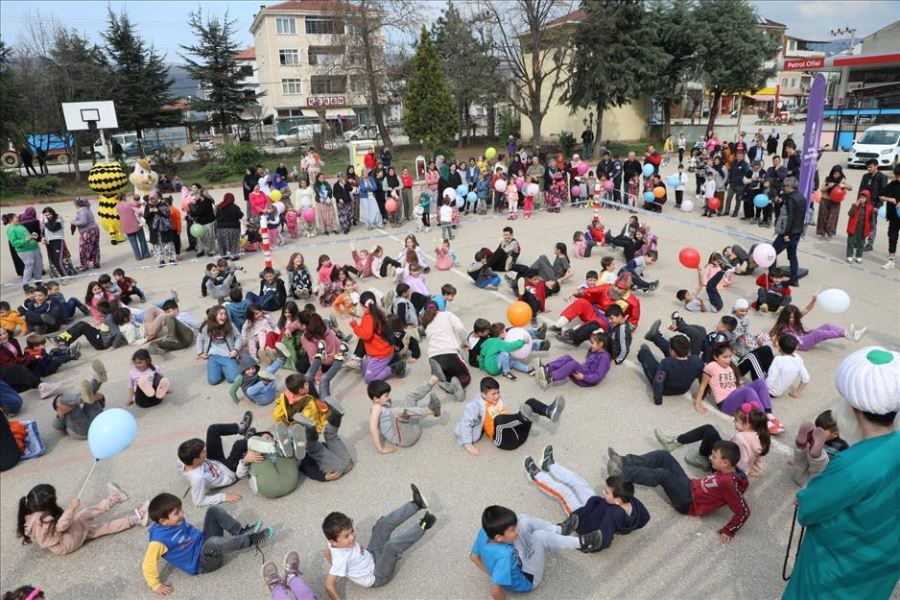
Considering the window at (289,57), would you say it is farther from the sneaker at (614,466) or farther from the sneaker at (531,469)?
the sneaker at (614,466)

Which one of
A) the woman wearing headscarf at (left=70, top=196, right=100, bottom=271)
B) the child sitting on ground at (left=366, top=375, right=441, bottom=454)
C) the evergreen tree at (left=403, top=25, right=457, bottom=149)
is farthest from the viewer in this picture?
the evergreen tree at (left=403, top=25, right=457, bottom=149)

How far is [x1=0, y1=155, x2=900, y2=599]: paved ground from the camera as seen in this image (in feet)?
14.9

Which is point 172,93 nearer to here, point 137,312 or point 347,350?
point 137,312

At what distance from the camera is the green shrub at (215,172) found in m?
28.9

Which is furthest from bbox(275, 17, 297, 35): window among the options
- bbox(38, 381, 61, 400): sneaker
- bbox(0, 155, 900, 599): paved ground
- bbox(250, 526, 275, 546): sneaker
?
bbox(250, 526, 275, 546): sneaker

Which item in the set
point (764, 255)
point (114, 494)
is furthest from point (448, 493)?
point (764, 255)

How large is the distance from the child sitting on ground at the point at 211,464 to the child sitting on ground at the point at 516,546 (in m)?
2.59

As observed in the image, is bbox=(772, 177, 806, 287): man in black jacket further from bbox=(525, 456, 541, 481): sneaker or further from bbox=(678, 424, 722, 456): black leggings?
bbox=(525, 456, 541, 481): sneaker

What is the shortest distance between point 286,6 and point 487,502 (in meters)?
56.1

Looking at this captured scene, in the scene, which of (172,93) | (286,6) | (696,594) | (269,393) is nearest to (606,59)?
(172,93)

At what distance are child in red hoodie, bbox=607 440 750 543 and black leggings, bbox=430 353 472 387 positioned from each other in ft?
7.93

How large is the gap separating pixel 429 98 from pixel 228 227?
68.2 ft

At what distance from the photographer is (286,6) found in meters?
51.7

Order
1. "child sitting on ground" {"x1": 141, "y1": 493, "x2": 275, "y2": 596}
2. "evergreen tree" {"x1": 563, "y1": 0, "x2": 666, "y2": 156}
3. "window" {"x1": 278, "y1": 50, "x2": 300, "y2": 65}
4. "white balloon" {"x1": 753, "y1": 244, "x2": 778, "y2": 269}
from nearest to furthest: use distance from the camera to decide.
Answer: "child sitting on ground" {"x1": 141, "y1": 493, "x2": 275, "y2": 596} < "white balloon" {"x1": 753, "y1": 244, "x2": 778, "y2": 269} < "evergreen tree" {"x1": 563, "y1": 0, "x2": 666, "y2": 156} < "window" {"x1": 278, "y1": 50, "x2": 300, "y2": 65}
